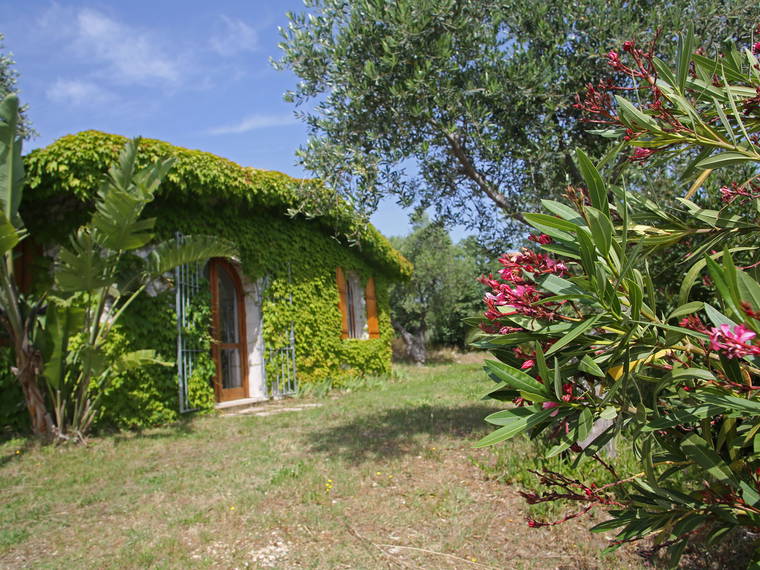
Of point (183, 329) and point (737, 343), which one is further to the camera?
point (183, 329)

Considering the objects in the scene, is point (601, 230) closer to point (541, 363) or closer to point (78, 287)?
point (541, 363)

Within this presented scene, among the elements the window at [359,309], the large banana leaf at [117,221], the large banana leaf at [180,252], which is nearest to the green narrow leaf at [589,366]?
the large banana leaf at [117,221]

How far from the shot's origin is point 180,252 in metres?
6.73

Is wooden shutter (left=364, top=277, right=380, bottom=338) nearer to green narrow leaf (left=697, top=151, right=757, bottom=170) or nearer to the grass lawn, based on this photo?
the grass lawn

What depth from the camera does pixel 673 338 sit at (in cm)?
128

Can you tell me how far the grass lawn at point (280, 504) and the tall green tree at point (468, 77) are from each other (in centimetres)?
293

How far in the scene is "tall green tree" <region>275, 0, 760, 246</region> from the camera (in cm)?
490

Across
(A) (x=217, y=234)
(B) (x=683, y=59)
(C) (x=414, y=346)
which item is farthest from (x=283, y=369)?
(C) (x=414, y=346)

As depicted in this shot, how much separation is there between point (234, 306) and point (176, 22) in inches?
226

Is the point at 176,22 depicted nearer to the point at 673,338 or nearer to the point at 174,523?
the point at 174,523

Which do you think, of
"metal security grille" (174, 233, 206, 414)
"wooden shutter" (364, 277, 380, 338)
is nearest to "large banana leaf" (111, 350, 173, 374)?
"metal security grille" (174, 233, 206, 414)

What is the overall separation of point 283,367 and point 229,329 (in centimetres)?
136

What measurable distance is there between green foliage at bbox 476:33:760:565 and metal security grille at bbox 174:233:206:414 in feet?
24.7

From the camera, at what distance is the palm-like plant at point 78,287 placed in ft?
18.1
